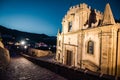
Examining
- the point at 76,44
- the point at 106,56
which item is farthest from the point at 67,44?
the point at 106,56

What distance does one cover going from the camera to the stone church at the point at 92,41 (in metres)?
13.0

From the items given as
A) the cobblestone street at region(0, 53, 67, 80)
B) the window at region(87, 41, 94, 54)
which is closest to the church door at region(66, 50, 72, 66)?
the window at region(87, 41, 94, 54)

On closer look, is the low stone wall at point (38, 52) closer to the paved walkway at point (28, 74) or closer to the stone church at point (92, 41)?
the stone church at point (92, 41)

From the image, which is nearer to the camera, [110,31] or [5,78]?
[5,78]

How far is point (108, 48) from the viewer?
43.3 feet

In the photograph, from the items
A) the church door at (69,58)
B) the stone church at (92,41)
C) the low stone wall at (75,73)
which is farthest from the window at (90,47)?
the low stone wall at (75,73)

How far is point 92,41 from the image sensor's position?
16.0m

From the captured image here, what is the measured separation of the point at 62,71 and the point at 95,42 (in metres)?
7.28

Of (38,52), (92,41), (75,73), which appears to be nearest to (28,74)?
(75,73)

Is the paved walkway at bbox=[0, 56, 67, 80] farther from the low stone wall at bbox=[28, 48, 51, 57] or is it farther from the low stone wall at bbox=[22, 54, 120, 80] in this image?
the low stone wall at bbox=[28, 48, 51, 57]

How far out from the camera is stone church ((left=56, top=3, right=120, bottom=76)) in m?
13.0

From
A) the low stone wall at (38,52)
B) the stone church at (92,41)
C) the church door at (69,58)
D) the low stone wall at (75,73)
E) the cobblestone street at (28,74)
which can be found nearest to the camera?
the low stone wall at (75,73)

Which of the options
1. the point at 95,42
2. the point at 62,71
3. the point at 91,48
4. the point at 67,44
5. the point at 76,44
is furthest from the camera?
the point at 67,44

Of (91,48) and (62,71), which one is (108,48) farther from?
(62,71)
